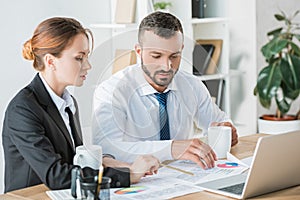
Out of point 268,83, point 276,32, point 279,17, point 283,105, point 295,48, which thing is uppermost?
point 279,17

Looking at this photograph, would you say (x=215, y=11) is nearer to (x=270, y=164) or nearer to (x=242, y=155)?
(x=242, y=155)

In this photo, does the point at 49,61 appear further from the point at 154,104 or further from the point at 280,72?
the point at 280,72

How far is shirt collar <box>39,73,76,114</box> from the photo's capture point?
2.17 metres

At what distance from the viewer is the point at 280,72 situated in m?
4.52

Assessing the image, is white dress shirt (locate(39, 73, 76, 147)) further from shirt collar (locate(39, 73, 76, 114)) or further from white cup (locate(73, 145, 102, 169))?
white cup (locate(73, 145, 102, 169))

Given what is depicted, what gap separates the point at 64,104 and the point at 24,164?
10.5 inches

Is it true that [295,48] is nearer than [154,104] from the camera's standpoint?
No

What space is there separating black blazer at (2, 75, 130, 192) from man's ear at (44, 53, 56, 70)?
62 mm

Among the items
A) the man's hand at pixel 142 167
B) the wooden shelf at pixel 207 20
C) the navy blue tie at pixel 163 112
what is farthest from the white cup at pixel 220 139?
the wooden shelf at pixel 207 20

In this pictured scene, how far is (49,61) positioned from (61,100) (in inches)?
5.7

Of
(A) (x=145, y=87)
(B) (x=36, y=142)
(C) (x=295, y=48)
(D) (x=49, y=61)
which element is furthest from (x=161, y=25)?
(C) (x=295, y=48)

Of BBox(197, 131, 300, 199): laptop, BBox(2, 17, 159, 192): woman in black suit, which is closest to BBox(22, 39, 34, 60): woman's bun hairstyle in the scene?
BBox(2, 17, 159, 192): woman in black suit

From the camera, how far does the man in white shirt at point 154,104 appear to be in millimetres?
1978

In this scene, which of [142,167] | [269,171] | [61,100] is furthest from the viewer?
[61,100]
